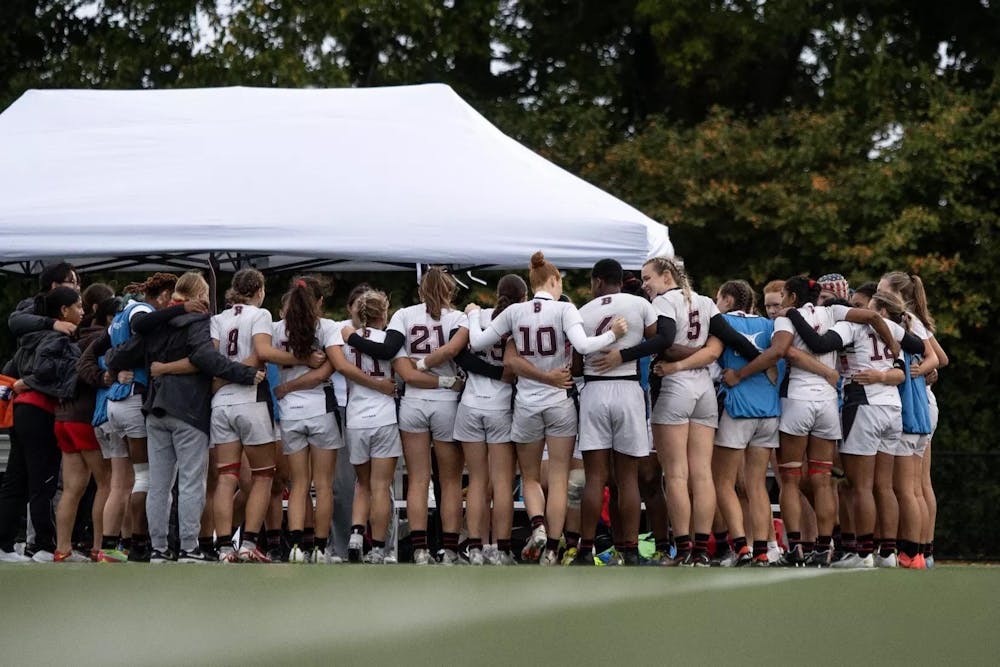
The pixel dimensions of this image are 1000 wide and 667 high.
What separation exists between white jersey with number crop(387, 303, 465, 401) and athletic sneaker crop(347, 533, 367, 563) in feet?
3.03

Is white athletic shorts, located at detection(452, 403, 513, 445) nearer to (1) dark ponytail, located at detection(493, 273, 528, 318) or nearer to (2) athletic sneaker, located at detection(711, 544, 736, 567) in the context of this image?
(1) dark ponytail, located at detection(493, 273, 528, 318)

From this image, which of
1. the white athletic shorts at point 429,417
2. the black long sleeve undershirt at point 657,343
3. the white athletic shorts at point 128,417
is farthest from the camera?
the white athletic shorts at point 128,417

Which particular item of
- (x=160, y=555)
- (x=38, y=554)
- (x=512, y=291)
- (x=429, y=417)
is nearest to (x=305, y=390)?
(x=429, y=417)

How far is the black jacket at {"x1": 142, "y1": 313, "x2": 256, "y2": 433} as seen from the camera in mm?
8820

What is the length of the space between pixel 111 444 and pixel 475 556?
226 centimetres

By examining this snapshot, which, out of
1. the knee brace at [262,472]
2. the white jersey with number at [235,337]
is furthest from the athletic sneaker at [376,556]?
the white jersey with number at [235,337]

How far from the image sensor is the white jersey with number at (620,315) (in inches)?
332

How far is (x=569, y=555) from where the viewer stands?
880cm

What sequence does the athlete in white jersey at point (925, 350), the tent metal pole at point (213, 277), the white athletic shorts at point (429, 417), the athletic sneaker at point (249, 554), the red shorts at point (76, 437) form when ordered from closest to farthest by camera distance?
the athletic sneaker at point (249, 554)
the white athletic shorts at point (429, 417)
the red shorts at point (76, 437)
the athlete in white jersey at point (925, 350)
the tent metal pole at point (213, 277)

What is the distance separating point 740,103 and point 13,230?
1457 cm

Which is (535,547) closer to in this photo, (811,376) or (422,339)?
(422,339)

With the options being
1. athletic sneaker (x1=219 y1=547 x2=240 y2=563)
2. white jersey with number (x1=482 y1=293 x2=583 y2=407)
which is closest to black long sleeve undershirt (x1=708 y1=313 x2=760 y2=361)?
white jersey with number (x1=482 y1=293 x2=583 y2=407)

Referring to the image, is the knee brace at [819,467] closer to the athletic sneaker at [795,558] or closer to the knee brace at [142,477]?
the athletic sneaker at [795,558]

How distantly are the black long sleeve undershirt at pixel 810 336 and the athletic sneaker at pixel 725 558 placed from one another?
4.05 ft
